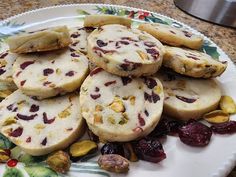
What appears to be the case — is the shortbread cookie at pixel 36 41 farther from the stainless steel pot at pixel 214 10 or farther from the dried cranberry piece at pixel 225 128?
the stainless steel pot at pixel 214 10

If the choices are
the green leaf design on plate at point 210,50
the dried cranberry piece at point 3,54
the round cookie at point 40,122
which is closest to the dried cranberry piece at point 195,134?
the round cookie at point 40,122

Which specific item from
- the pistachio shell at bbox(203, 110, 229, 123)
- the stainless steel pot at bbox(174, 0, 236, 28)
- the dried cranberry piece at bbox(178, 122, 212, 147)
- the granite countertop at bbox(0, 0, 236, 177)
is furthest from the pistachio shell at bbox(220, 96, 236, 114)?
the stainless steel pot at bbox(174, 0, 236, 28)

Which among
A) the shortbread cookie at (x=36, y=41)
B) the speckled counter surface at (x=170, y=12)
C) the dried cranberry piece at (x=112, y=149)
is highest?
the shortbread cookie at (x=36, y=41)

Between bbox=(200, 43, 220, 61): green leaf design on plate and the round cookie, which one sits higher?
bbox=(200, 43, 220, 61): green leaf design on plate

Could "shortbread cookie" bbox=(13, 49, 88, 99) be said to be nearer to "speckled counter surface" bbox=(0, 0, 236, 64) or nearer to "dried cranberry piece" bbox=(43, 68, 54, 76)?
"dried cranberry piece" bbox=(43, 68, 54, 76)

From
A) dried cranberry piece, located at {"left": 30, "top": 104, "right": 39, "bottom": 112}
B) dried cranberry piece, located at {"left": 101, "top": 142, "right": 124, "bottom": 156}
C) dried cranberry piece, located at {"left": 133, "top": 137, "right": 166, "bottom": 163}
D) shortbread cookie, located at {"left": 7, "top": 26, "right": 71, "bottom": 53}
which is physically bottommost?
dried cranberry piece, located at {"left": 30, "top": 104, "right": 39, "bottom": 112}

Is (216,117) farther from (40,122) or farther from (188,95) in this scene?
(40,122)

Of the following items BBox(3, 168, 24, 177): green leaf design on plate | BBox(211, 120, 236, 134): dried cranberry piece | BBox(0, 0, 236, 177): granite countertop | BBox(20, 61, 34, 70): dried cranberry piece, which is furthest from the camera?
BBox(0, 0, 236, 177): granite countertop
